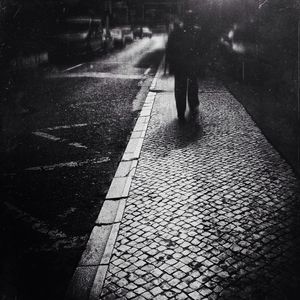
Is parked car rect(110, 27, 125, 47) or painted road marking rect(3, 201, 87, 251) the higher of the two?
parked car rect(110, 27, 125, 47)

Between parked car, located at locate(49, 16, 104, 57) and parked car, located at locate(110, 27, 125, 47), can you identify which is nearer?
parked car, located at locate(49, 16, 104, 57)

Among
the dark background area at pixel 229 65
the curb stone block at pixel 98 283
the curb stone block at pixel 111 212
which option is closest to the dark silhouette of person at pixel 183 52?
the dark background area at pixel 229 65

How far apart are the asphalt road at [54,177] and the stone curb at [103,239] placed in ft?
0.27

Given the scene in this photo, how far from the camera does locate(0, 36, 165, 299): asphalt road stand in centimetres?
290

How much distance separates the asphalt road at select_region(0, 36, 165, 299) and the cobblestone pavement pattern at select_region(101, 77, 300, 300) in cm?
46

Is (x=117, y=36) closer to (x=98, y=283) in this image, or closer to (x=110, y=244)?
(x=110, y=244)

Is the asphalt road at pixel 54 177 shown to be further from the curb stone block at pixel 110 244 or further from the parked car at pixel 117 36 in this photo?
the parked car at pixel 117 36

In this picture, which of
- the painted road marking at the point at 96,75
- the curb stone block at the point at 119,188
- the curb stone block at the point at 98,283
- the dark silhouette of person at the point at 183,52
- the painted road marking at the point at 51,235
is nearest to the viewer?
the curb stone block at the point at 98,283

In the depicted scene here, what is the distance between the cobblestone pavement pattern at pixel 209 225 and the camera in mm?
2575

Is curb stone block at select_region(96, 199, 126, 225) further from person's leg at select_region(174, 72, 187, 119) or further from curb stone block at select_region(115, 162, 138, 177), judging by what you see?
person's leg at select_region(174, 72, 187, 119)

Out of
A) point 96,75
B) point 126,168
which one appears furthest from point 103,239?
point 96,75

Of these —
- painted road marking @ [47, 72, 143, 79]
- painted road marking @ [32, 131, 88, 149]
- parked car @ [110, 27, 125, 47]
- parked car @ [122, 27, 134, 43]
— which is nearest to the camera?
painted road marking @ [32, 131, 88, 149]

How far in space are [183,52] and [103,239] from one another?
434 centimetres

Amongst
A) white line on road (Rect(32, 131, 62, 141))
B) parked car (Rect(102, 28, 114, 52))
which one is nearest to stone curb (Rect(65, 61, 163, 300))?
white line on road (Rect(32, 131, 62, 141))
